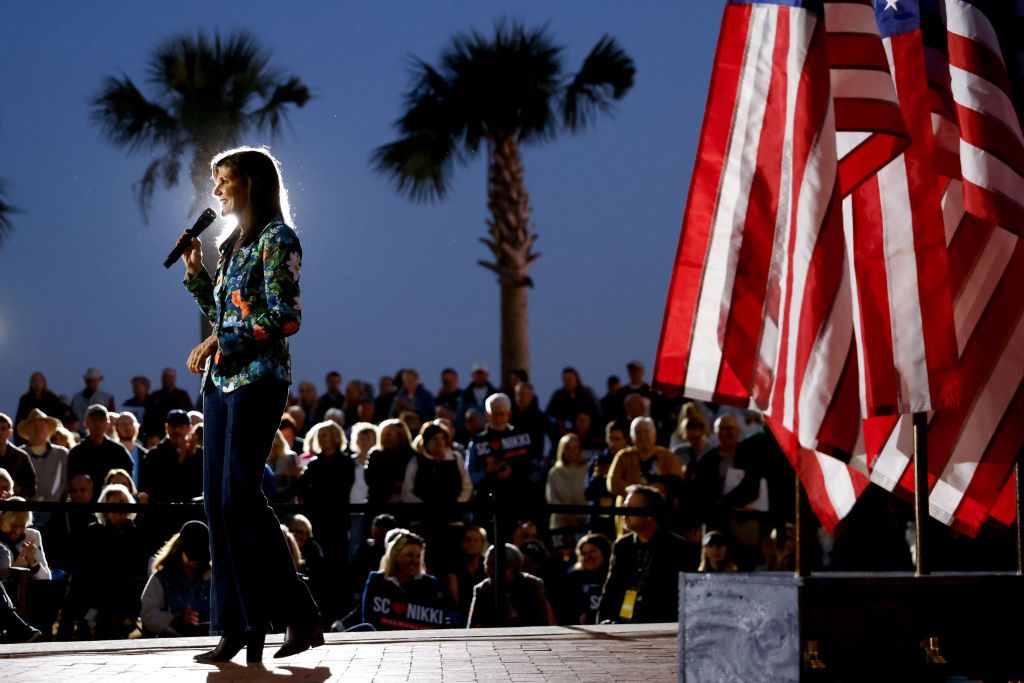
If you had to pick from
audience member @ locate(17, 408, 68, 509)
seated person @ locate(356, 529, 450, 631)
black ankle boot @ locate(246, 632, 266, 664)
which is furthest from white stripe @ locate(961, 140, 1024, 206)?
audience member @ locate(17, 408, 68, 509)

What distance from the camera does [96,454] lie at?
1128 centimetres

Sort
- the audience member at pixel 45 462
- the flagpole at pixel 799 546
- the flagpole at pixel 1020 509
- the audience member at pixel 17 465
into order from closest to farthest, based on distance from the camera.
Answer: the flagpole at pixel 799 546
the flagpole at pixel 1020 509
the audience member at pixel 17 465
the audience member at pixel 45 462

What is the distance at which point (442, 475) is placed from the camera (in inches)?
448

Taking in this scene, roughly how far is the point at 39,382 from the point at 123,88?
483 inches

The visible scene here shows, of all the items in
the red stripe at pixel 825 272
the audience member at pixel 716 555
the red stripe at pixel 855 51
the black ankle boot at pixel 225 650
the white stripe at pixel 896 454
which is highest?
the red stripe at pixel 855 51

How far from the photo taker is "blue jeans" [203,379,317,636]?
5.23 m

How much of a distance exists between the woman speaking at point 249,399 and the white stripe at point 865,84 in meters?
2.07

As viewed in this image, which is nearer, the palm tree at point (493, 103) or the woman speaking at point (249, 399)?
the woman speaking at point (249, 399)

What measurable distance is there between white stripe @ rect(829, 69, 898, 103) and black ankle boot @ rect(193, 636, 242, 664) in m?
2.94

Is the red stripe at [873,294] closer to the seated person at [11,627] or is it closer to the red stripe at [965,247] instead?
the red stripe at [965,247]

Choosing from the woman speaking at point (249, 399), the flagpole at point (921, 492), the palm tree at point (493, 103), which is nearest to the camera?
the flagpole at point (921, 492)

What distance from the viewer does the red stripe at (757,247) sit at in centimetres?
427

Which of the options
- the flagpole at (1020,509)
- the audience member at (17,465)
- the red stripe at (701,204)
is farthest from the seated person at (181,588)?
the flagpole at (1020,509)

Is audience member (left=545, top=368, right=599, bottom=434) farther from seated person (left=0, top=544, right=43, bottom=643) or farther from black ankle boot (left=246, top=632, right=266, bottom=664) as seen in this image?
black ankle boot (left=246, top=632, right=266, bottom=664)
